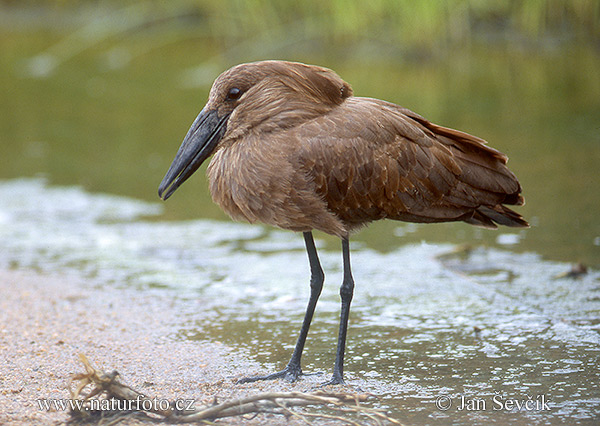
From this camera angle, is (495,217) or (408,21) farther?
(408,21)

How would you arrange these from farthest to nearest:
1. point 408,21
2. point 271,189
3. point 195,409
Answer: point 408,21
point 271,189
point 195,409

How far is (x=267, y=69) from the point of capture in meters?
3.80

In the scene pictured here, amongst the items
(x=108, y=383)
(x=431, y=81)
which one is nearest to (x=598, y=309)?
(x=108, y=383)

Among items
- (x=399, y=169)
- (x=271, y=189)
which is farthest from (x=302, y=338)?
(x=399, y=169)

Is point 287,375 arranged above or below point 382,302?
below

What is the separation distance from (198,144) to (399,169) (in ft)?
2.97

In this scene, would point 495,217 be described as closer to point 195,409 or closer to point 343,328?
point 343,328

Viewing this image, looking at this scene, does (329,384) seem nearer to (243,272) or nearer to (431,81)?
(243,272)

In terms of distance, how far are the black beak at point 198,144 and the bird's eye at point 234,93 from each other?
0.08 metres

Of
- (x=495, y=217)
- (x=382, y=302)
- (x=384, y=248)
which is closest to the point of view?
(x=495, y=217)

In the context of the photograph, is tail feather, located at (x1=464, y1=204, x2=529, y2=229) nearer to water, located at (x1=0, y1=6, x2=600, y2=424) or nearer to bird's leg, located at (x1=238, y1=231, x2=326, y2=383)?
water, located at (x1=0, y1=6, x2=600, y2=424)

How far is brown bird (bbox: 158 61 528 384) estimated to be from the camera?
364 cm

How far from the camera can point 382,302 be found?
4.67 m

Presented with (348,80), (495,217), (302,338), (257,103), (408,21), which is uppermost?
(408,21)
